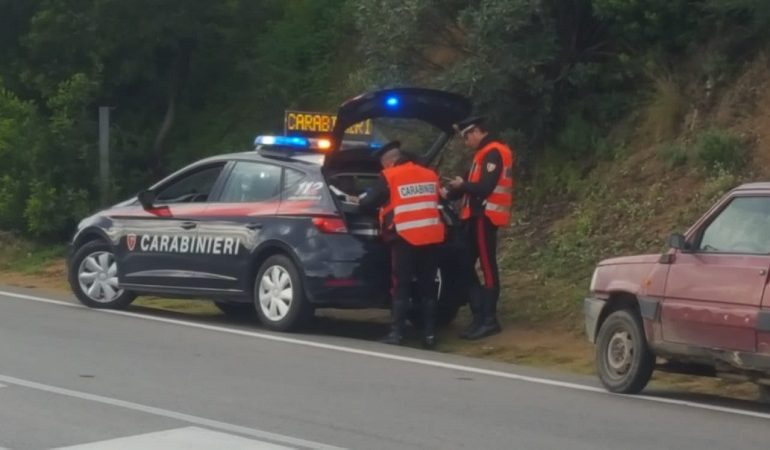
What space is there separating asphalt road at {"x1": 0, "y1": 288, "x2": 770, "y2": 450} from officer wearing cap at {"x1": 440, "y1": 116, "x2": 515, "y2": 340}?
0.92 meters

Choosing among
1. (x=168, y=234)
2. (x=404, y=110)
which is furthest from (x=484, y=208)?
(x=168, y=234)

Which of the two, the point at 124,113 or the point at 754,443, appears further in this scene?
the point at 124,113

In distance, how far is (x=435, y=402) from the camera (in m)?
10.6

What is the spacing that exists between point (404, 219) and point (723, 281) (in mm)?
Answer: 3811

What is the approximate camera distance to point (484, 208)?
46.1ft

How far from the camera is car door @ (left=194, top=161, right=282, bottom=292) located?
1427cm

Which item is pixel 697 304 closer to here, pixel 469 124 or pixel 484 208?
pixel 484 208

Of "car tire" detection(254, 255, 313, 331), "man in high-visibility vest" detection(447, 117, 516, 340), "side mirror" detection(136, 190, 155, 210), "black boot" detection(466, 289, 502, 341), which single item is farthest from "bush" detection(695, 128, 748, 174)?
"side mirror" detection(136, 190, 155, 210)

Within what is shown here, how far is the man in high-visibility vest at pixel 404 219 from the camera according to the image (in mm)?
13500

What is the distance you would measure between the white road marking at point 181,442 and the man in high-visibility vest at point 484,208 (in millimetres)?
5216

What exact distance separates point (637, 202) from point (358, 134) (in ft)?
10.3

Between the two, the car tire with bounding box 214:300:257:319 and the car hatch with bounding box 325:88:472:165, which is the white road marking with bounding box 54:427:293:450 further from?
the car tire with bounding box 214:300:257:319

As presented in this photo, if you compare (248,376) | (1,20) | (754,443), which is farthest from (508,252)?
(1,20)

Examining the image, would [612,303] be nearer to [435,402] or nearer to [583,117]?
[435,402]
